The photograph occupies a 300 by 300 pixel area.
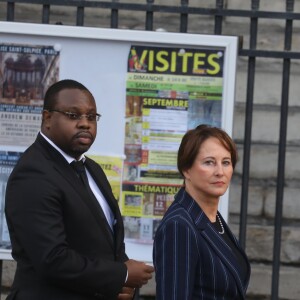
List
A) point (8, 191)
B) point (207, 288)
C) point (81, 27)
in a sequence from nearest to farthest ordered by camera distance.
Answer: point (207, 288) → point (8, 191) → point (81, 27)

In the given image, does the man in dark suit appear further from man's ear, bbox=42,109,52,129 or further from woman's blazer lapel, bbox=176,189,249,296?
woman's blazer lapel, bbox=176,189,249,296

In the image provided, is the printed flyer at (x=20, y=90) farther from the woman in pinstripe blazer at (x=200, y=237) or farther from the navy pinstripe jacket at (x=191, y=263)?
the navy pinstripe jacket at (x=191, y=263)

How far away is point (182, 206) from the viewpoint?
3.17m

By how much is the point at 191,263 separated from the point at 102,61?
1555 millimetres

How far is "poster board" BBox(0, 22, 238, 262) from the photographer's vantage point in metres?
4.29

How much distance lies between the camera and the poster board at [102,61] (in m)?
4.29

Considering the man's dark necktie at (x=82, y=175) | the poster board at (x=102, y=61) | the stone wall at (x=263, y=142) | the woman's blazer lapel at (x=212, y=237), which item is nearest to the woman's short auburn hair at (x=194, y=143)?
the woman's blazer lapel at (x=212, y=237)

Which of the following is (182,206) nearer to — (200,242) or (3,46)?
(200,242)

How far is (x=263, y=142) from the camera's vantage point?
18.9ft

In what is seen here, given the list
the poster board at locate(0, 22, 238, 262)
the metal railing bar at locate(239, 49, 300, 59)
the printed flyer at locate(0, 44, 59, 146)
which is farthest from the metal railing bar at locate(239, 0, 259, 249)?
the printed flyer at locate(0, 44, 59, 146)

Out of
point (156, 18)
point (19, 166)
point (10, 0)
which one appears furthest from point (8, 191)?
point (156, 18)

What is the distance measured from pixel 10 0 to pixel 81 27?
0.41m

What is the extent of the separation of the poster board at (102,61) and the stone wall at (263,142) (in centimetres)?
142

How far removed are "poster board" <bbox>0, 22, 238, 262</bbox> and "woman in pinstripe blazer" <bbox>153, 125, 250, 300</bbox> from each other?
1035 millimetres
